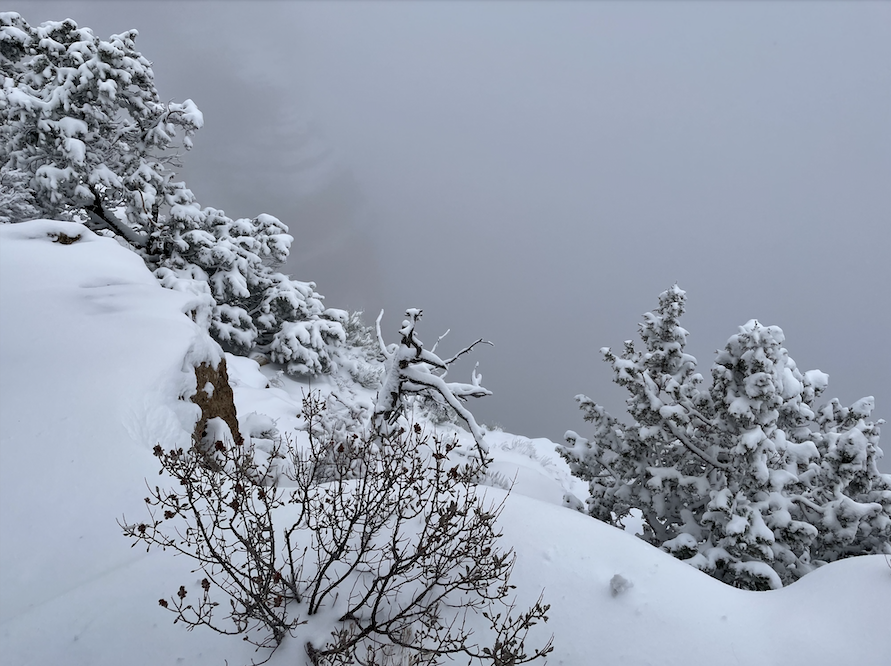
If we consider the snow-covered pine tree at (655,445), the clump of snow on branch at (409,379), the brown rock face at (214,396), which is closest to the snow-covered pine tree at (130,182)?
the brown rock face at (214,396)

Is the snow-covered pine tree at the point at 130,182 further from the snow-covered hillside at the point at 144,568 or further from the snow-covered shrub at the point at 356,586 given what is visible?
the snow-covered shrub at the point at 356,586

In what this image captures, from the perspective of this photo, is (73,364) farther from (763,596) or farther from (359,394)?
(359,394)

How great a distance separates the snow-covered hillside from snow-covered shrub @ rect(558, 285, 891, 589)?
173 cm

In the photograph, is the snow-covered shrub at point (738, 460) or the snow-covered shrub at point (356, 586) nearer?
the snow-covered shrub at point (356, 586)

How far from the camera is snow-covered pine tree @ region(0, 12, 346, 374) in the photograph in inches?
435

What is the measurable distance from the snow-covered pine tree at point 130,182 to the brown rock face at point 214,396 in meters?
5.05

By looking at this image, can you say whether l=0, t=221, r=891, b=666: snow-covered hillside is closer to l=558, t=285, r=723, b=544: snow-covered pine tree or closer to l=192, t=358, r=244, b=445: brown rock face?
l=192, t=358, r=244, b=445: brown rock face

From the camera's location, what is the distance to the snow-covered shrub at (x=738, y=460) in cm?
523

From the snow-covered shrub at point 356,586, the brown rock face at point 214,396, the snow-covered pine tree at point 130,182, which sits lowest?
the snow-covered shrub at point 356,586

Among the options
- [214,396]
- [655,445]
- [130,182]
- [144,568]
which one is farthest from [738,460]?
[130,182]

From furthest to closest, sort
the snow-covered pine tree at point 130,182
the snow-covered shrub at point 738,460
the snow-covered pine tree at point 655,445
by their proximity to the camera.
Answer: the snow-covered pine tree at point 130,182, the snow-covered pine tree at point 655,445, the snow-covered shrub at point 738,460

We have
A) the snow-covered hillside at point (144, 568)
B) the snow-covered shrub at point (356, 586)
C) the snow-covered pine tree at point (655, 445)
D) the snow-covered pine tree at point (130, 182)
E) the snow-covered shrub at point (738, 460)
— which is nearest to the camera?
the snow-covered shrub at point (356, 586)

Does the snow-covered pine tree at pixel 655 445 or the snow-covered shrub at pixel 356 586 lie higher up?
the snow-covered pine tree at pixel 655 445

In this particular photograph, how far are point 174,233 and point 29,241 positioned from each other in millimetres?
6213
